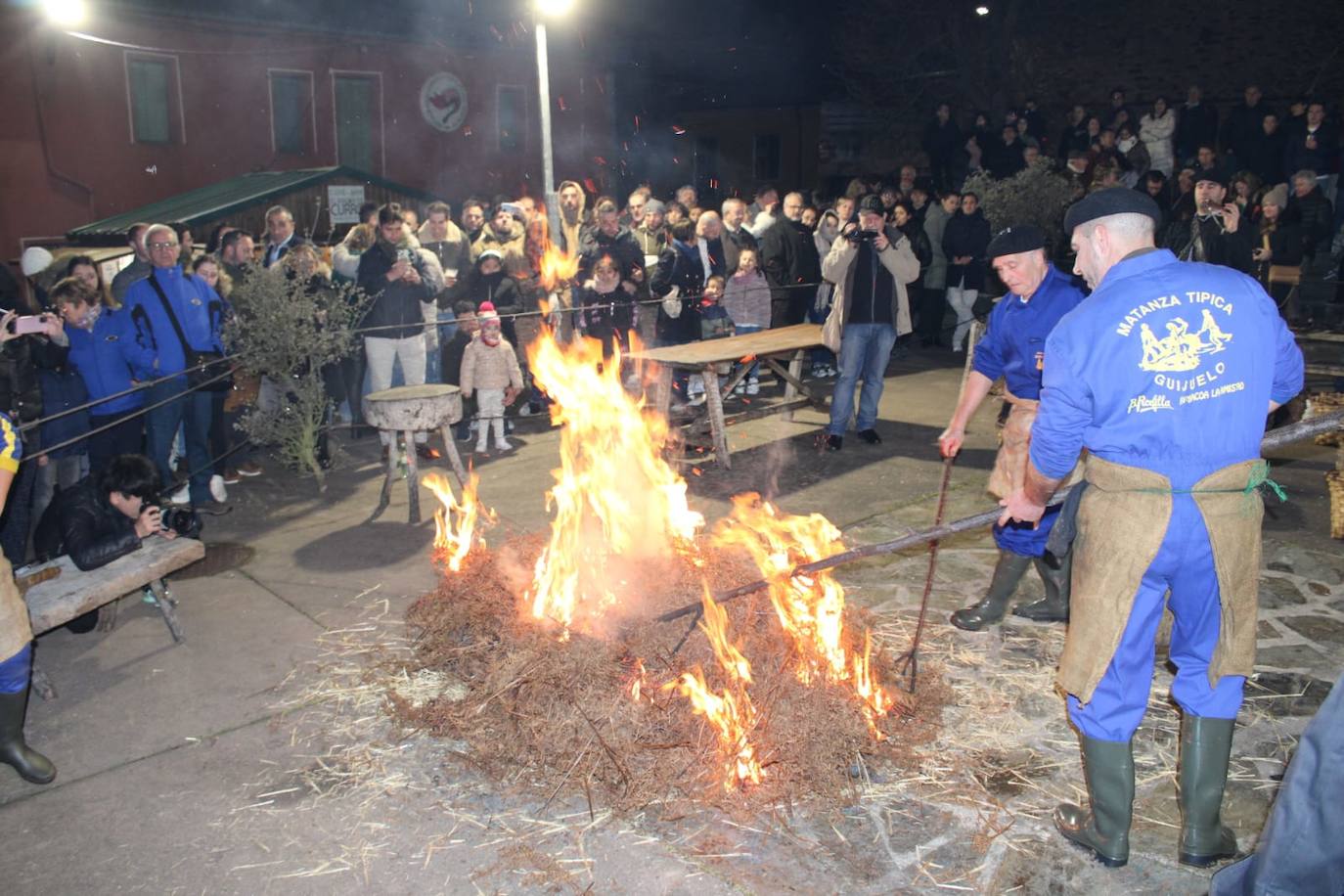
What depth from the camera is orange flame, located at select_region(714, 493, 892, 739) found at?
4.50 m

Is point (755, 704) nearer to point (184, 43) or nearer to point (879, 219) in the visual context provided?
point (879, 219)

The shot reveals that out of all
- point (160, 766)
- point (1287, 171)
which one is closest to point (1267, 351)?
point (160, 766)

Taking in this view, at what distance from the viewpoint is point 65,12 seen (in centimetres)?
1845

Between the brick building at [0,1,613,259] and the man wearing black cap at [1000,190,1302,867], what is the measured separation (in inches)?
798

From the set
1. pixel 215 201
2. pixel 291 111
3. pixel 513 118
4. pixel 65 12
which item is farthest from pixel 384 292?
pixel 513 118

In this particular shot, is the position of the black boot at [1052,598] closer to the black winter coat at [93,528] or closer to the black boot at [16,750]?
the black boot at [16,750]

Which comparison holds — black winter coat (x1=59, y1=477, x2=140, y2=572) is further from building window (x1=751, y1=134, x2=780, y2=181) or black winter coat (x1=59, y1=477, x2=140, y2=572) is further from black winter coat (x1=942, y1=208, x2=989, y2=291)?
building window (x1=751, y1=134, x2=780, y2=181)

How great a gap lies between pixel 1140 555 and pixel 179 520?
16.8 ft

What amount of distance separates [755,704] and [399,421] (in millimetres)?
4294

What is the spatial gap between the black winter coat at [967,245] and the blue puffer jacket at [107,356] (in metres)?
10.4

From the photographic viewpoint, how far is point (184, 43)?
66.7ft

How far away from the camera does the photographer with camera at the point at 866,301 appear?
8.95m

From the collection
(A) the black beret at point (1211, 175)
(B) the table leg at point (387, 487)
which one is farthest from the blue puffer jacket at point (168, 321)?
(A) the black beret at point (1211, 175)

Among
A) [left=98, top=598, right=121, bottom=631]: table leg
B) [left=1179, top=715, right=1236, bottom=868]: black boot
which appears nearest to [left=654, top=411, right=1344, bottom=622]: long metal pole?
[left=1179, top=715, right=1236, bottom=868]: black boot
